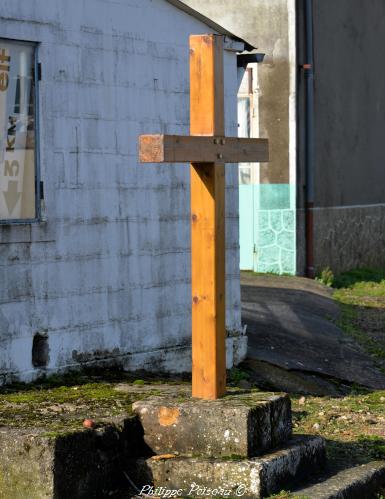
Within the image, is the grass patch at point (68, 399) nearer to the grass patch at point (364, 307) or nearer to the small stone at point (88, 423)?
the small stone at point (88, 423)

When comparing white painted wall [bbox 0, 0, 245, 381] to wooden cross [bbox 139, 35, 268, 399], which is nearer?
wooden cross [bbox 139, 35, 268, 399]

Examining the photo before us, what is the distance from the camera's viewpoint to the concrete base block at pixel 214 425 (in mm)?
6570

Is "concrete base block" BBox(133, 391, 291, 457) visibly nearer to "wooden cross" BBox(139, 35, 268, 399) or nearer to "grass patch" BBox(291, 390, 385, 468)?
"wooden cross" BBox(139, 35, 268, 399)

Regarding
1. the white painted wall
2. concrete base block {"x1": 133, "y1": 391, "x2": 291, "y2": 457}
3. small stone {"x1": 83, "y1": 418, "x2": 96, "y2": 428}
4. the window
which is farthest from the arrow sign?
small stone {"x1": 83, "y1": 418, "x2": 96, "y2": 428}

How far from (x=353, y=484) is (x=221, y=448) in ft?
2.87

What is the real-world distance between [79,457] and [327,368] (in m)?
6.35

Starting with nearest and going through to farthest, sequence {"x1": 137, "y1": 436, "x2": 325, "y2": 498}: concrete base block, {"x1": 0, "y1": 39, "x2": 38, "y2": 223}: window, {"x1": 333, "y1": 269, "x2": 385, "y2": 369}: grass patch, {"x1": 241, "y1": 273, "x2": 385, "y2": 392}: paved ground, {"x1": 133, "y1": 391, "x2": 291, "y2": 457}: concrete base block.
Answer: {"x1": 137, "y1": 436, "x2": 325, "y2": 498}: concrete base block
{"x1": 133, "y1": 391, "x2": 291, "y2": 457}: concrete base block
{"x1": 0, "y1": 39, "x2": 38, "y2": 223}: window
{"x1": 241, "y1": 273, "x2": 385, "y2": 392}: paved ground
{"x1": 333, "y1": 269, "x2": 385, "y2": 369}: grass patch

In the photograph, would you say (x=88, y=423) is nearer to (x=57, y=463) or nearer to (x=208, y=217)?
(x=57, y=463)

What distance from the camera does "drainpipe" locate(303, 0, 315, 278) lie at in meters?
19.4

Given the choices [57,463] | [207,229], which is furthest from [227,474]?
[207,229]

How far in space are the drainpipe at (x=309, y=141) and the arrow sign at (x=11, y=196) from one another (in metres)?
10.9

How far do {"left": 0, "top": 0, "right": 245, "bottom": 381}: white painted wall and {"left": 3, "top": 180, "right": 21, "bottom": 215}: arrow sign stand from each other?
234 mm

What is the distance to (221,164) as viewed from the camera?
7070 mm

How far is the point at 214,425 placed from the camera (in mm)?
6613
